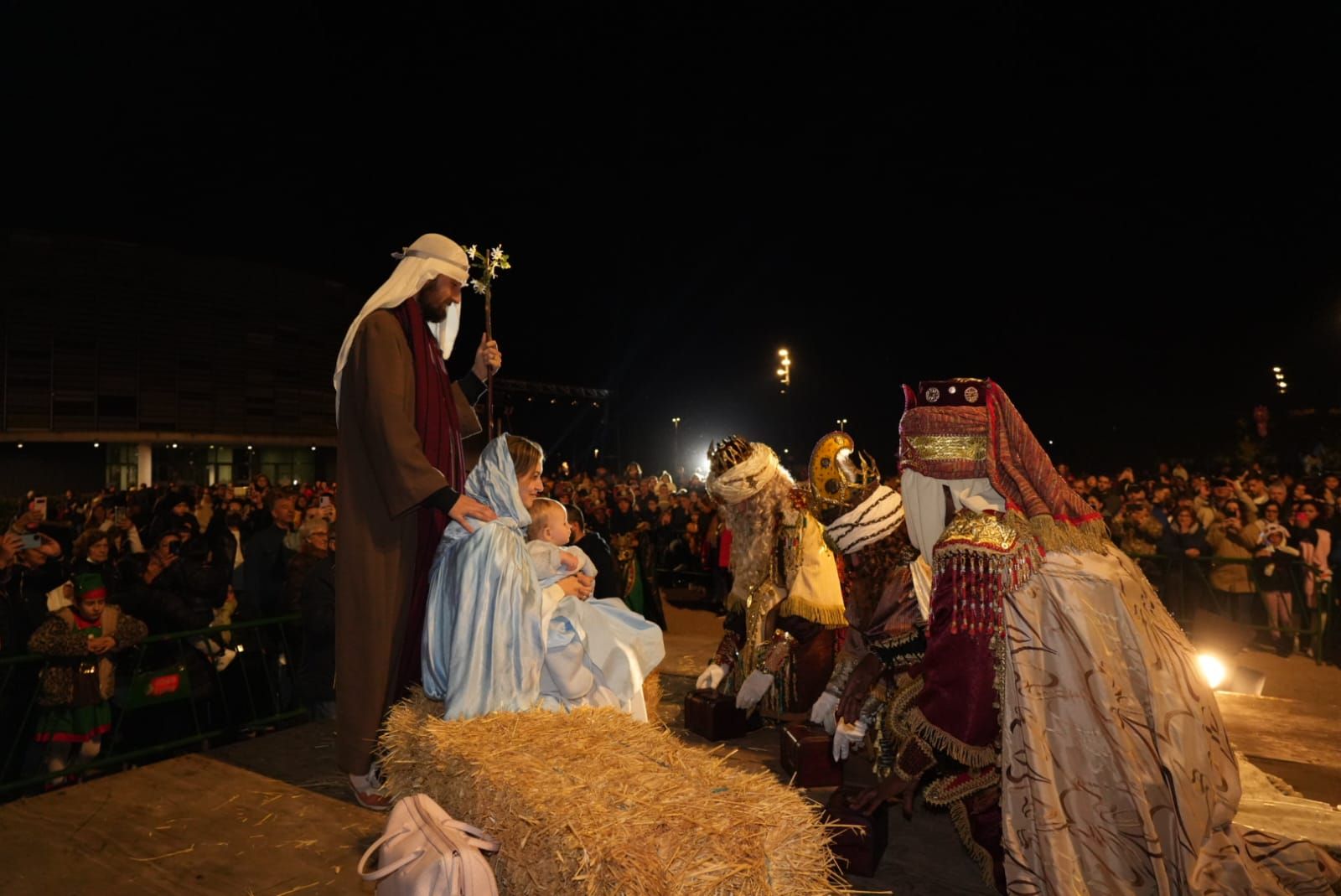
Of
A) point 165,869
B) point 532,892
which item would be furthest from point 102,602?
point 532,892

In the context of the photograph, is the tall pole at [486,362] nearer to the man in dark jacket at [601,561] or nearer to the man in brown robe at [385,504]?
the man in brown robe at [385,504]

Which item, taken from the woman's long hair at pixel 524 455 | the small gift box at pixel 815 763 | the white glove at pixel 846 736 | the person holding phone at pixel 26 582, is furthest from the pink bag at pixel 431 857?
the person holding phone at pixel 26 582

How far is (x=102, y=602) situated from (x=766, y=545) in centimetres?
469

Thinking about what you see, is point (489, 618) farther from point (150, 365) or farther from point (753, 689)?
point (150, 365)

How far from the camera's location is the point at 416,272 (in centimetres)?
419

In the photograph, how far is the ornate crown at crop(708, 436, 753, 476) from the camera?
598cm

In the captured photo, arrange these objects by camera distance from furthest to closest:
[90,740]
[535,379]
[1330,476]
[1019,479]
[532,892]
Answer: [535,379] < [1330,476] < [90,740] < [1019,479] < [532,892]

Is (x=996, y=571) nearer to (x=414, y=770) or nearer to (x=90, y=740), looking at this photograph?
(x=414, y=770)

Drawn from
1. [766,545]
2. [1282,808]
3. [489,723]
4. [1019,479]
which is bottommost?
[1282,808]

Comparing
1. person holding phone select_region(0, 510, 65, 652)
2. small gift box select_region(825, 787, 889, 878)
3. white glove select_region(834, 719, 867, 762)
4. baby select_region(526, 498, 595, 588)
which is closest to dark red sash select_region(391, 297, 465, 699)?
baby select_region(526, 498, 595, 588)

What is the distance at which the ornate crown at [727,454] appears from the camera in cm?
598

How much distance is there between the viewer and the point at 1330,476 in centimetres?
1134

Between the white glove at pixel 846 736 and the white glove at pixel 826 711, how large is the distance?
1.83 feet

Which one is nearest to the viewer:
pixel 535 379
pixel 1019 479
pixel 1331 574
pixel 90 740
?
pixel 1019 479
